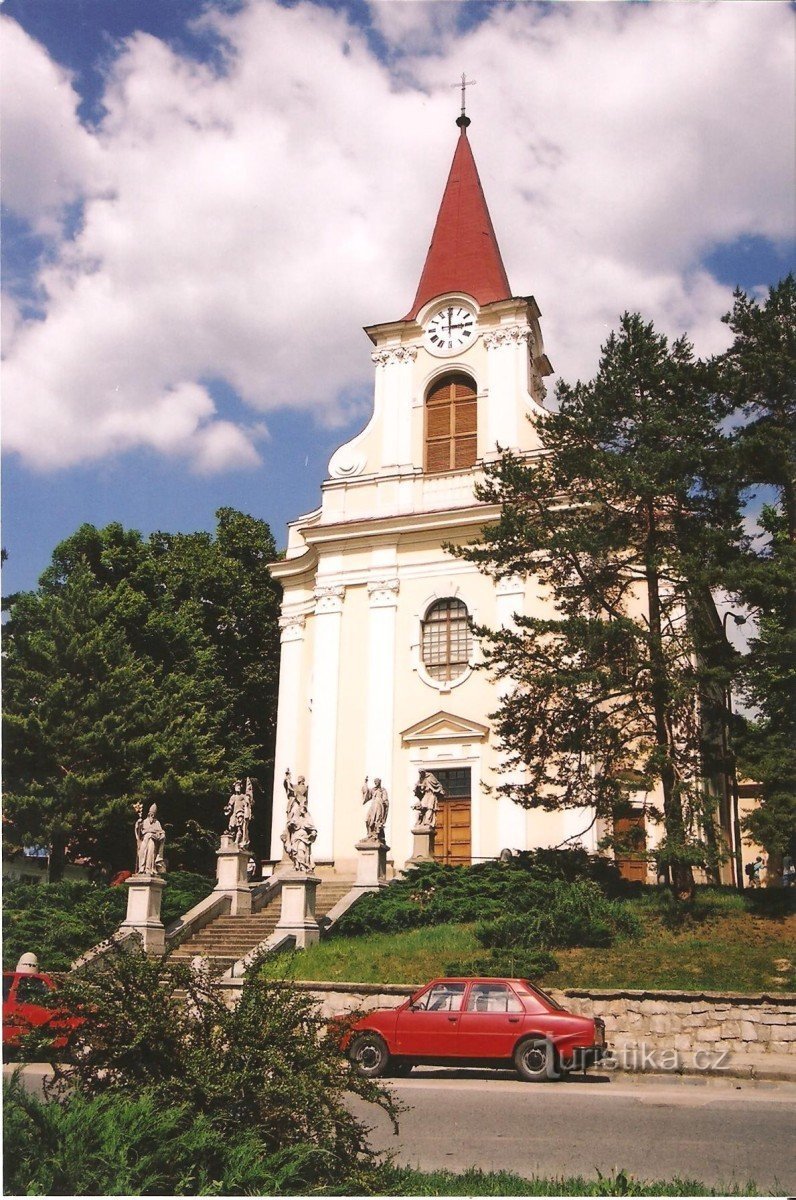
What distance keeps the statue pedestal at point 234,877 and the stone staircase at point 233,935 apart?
0.41 m

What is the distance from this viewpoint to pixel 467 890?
21.9 m

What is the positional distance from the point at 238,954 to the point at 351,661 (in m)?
11.5

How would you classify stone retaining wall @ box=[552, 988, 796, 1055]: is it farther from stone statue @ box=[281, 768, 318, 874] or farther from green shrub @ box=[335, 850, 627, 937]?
stone statue @ box=[281, 768, 318, 874]

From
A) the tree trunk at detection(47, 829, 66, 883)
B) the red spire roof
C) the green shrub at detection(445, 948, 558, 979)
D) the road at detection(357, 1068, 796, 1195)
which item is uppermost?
the red spire roof

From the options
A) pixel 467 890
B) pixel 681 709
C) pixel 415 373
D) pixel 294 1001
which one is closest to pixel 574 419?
pixel 681 709

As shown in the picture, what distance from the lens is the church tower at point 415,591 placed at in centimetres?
2872

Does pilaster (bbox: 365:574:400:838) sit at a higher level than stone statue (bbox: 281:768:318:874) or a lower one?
higher

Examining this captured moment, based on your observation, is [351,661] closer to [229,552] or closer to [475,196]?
[229,552]

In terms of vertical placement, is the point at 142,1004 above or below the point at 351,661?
below

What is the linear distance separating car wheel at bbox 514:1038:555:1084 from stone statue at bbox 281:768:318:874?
927cm

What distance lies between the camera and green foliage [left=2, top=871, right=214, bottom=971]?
20344 millimetres

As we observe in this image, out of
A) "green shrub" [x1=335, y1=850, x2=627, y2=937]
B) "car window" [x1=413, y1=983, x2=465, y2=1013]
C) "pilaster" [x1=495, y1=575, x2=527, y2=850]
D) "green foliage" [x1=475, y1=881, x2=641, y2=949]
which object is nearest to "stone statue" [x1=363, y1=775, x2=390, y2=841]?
"green shrub" [x1=335, y1=850, x2=627, y2=937]

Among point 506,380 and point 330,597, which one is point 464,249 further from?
point 330,597

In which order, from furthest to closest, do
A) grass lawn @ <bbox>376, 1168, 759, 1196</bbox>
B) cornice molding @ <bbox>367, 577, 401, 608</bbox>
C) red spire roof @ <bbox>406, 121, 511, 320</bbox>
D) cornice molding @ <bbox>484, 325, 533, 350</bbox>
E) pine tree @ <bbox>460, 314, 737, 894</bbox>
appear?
red spire roof @ <bbox>406, 121, 511, 320</bbox>, cornice molding @ <bbox>484, 325, 533, 350</bbox>, cornice molding @ <bbox>367, 577, 401, 608</bbox>, pine tree @ <bbox>460, 314, 737, 894</bbox>, grass lawn @ <bbox>376, 1168, 759, 1196</bbox>
